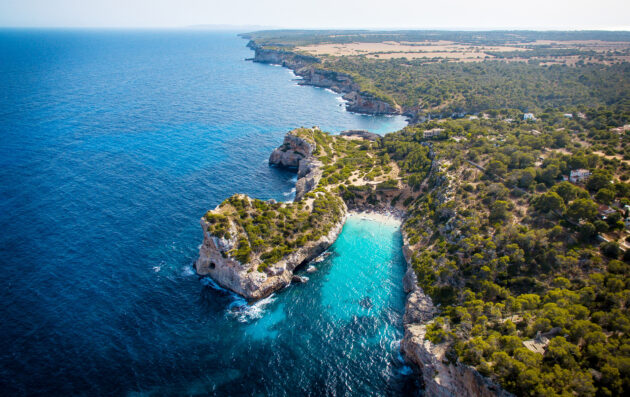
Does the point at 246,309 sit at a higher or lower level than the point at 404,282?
lower

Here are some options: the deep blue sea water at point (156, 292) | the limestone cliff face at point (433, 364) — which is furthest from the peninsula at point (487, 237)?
the deep blue sea water at point (156, 292)

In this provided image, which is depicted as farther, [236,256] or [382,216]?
[382,216]

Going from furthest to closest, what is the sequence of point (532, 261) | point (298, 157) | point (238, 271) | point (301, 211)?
point (298, 157) → point (301, 211) → point (238, 271) → point (532, 261)

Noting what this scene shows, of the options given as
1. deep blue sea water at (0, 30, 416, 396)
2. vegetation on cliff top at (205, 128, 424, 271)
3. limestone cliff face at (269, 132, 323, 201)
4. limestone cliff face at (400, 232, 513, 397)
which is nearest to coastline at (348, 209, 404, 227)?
deep blue sea water at (0, 30, 416, 396)

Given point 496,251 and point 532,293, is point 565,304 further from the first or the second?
point 496,251

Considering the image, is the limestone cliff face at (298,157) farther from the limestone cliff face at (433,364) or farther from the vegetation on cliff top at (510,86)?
the vegetation on cliff top at (510,86)

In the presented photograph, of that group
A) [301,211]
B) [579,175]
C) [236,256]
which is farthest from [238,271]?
[579,175]

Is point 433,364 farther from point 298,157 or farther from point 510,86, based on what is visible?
point 510,86

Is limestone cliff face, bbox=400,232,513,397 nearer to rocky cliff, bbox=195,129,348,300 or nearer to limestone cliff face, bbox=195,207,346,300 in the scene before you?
rocky cliff, bbox=195,129,348,300
